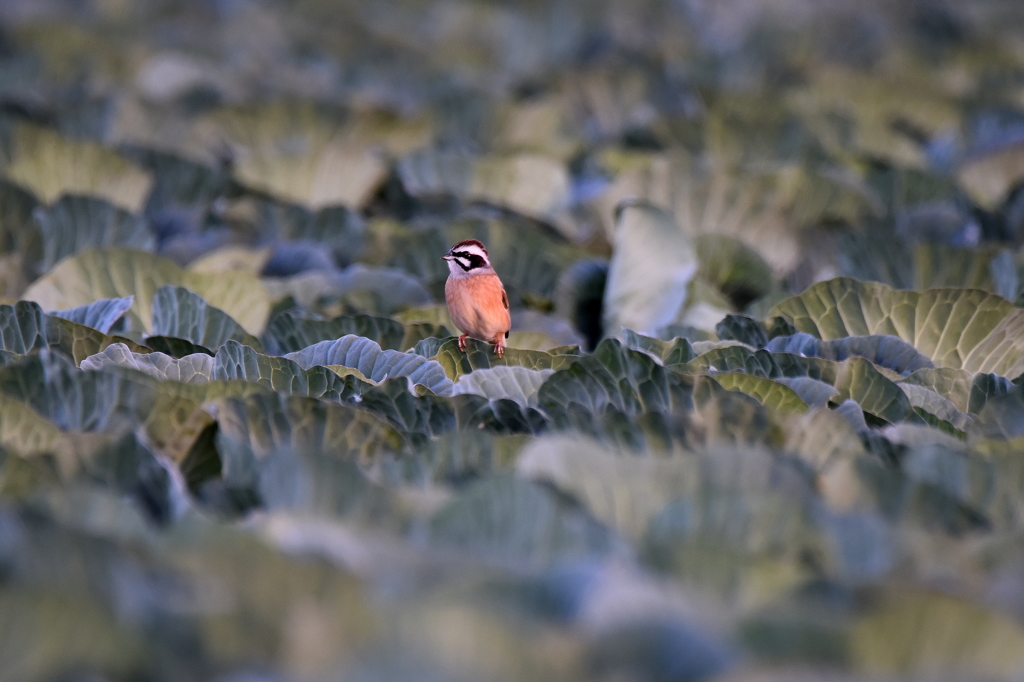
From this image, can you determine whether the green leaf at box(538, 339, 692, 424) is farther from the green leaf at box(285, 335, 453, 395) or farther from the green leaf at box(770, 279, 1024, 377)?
the green leaf at box(770, 279, 1024, 377)

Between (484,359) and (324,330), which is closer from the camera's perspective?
(484,359)

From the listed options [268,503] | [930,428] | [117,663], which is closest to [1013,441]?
[930,428]

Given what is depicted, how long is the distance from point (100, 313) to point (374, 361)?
2.36 ft

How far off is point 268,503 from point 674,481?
23.5 inches

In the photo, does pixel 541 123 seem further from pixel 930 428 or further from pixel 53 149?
pixel 930 428

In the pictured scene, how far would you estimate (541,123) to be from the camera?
4.93 meters

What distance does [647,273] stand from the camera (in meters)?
3.04

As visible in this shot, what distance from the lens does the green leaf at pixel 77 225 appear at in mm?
3297

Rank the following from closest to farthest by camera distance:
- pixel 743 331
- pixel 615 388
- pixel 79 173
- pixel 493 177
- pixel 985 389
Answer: pixel 615 388, pixel 985 389, pixel 743 331, pixel 79 173, pixel 493 177

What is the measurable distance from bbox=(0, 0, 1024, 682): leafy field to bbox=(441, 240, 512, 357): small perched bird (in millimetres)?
101

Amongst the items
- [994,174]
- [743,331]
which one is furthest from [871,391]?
[994,174]

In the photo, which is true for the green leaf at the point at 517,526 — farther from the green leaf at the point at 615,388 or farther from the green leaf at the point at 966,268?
the green leaf at the point at 966,268

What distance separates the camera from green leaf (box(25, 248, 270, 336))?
283 cm

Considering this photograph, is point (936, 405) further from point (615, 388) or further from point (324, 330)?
point (324, 330)
